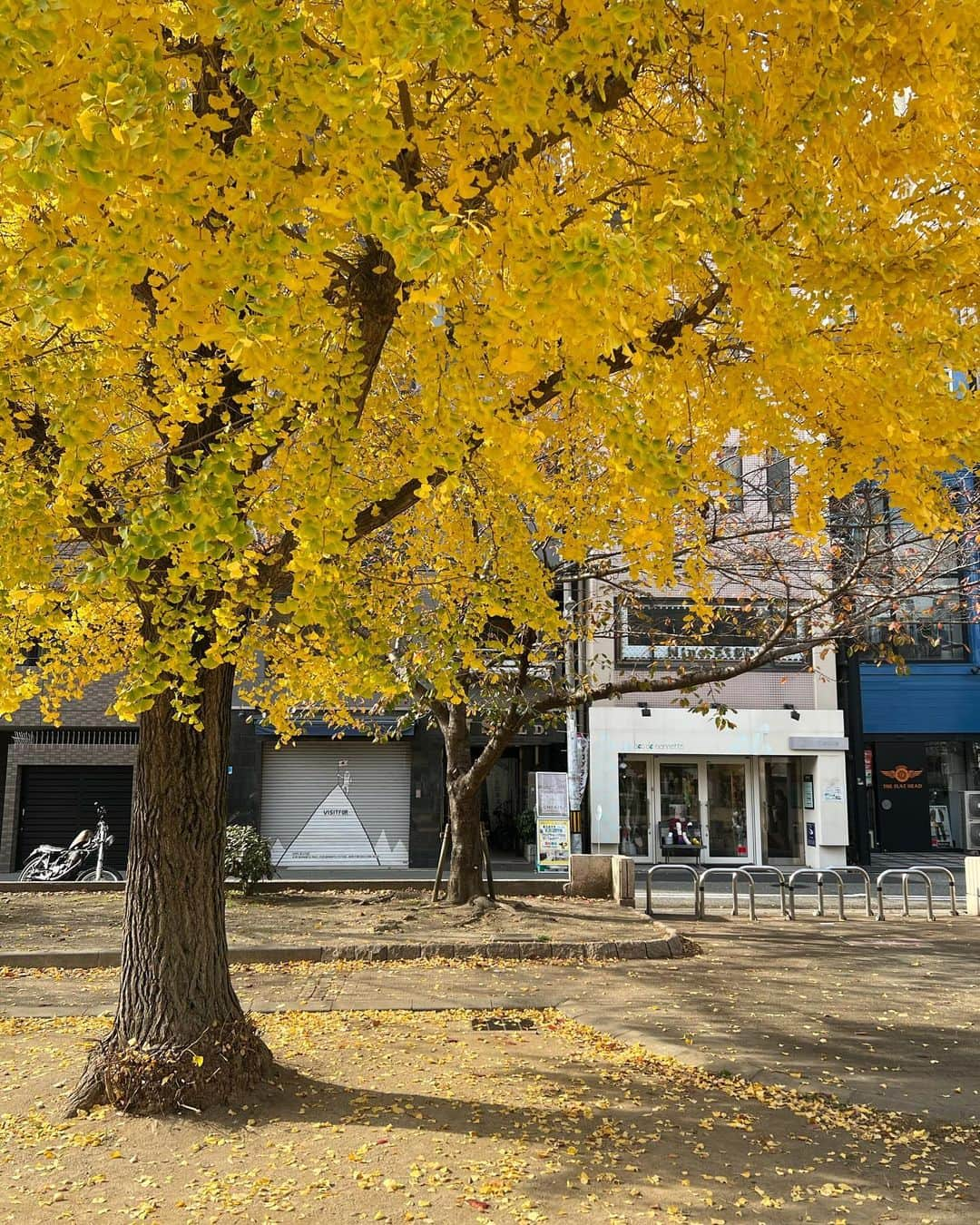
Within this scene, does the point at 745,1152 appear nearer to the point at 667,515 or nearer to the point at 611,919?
the point at 667,515

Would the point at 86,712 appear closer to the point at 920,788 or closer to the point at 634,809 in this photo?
the point at 634,809

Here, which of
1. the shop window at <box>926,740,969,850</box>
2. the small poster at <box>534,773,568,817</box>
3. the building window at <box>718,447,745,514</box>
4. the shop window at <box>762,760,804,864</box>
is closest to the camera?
the building window at <box>718,447,745,514</box>

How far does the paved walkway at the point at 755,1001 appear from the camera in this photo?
245 inches

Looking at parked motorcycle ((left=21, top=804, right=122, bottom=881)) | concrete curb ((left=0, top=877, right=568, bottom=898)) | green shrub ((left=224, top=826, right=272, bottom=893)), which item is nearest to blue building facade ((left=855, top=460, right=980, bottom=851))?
concrete curb ((left=0, top=877, right=568, bottom=898))

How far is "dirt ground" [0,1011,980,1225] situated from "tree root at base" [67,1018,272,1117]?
0.39ft

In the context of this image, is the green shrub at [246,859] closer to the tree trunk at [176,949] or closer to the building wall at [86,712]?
the building wall at [86,712]

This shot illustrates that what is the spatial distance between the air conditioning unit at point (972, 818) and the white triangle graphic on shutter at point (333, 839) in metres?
14.8

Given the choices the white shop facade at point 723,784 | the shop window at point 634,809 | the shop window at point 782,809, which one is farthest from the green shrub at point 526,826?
the shop window at point 782,809

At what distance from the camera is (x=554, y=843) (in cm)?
1784

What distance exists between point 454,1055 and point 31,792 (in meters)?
16.6

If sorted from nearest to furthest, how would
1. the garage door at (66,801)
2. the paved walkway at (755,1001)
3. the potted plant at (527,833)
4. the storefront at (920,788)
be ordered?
the paved walkway at (755,1001)
the garage door at (66,801)
the potted plant at (527,833)
the storefront at (920,788)

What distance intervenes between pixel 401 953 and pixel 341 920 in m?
2.04

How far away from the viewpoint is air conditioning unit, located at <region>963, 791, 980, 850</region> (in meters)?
23.6

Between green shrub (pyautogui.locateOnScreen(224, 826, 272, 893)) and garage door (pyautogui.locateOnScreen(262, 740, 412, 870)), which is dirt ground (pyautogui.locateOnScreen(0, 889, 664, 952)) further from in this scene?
garage door (pyautogui.locateOnScreen(262, 740, 412, 870))
